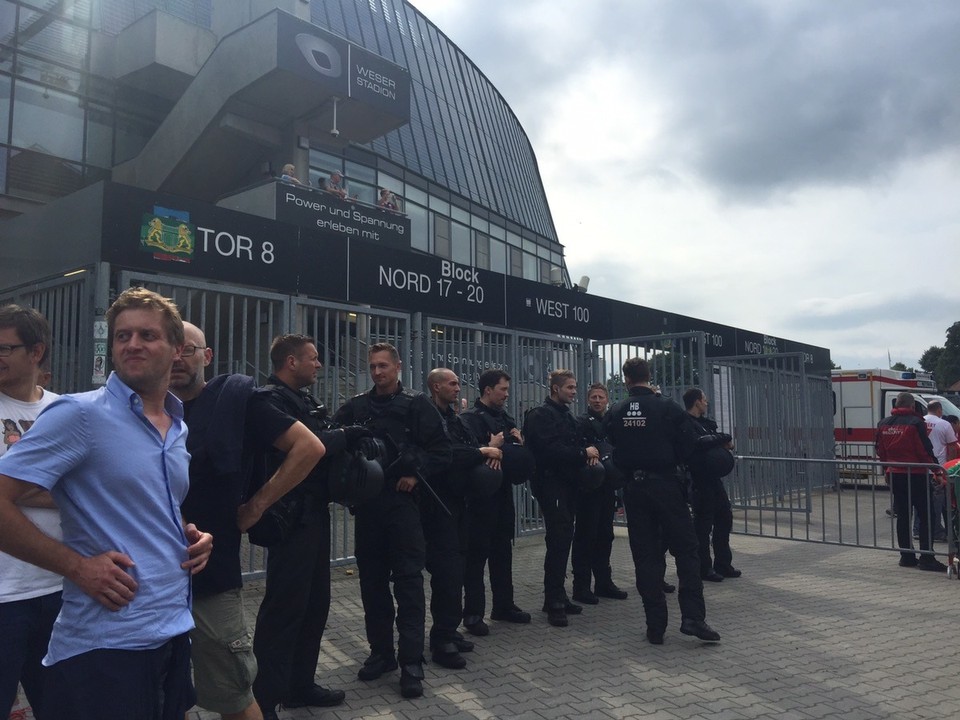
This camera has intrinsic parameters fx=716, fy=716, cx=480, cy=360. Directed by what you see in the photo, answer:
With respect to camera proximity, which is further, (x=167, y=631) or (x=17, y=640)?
(x=17, y=640)

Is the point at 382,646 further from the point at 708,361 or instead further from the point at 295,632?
the point at 708,361

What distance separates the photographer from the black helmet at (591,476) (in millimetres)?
5930

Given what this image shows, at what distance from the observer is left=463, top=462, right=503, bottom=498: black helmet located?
508 centimetres

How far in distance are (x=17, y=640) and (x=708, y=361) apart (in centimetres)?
1061

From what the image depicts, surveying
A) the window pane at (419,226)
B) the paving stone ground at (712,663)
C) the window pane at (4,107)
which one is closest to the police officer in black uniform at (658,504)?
the paving stone ground at (712,663)

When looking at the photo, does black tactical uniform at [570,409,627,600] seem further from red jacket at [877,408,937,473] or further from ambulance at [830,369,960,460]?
ambulance at [830,369,960,460]

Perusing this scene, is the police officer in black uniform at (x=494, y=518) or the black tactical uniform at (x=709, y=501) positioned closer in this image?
the police officer in black uniform at (x=494, y=518)

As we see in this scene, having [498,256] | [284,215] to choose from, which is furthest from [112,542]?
[498,256]

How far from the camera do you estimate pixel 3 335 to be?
2.79 meters

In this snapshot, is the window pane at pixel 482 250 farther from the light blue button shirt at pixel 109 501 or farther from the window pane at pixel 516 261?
the light blue button shirt at pixel 109 501

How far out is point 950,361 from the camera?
64.9 m

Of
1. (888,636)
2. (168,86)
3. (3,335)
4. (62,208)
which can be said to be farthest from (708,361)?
(168,86)

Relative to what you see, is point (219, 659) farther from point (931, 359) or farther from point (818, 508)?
point (931, 359)

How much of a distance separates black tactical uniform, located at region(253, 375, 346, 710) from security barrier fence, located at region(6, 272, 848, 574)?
245 cm
